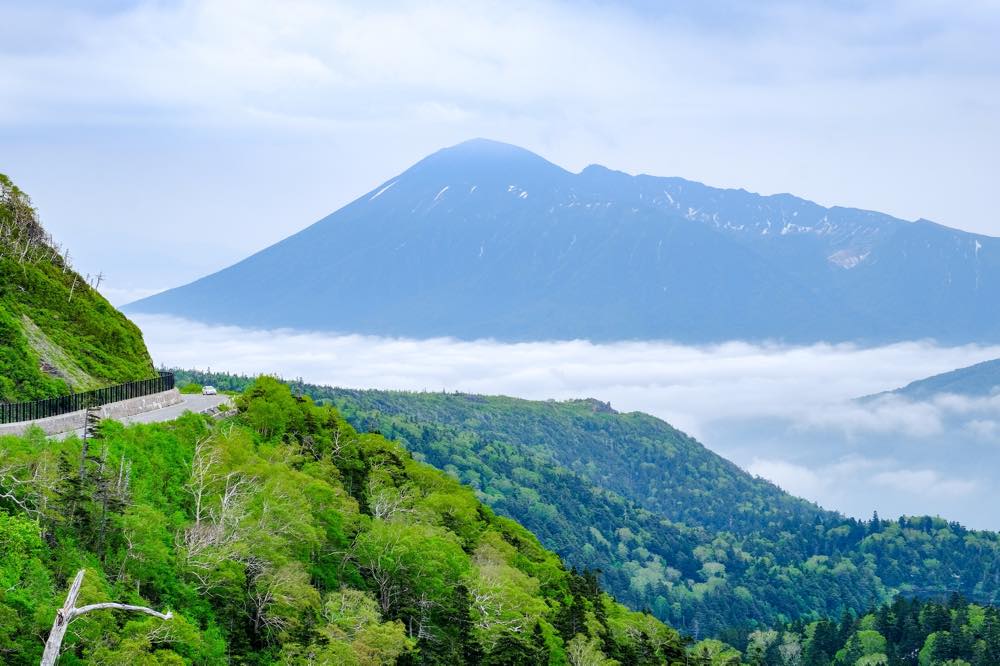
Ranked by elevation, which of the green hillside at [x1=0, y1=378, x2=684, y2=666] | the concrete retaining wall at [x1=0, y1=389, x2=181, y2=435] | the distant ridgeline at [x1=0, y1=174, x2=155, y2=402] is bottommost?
the green hillside at [x1=0, y1=378, x2=684, y2=666]

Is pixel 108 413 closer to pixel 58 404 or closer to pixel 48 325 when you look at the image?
pixel 58 404

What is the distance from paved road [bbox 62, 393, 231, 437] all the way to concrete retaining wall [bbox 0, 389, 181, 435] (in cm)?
42

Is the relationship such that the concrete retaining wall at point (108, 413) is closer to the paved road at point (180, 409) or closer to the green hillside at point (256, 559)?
the paved road at point (180, 409)

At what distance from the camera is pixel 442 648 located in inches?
2205

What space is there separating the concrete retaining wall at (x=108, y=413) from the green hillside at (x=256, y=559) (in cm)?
→ 315

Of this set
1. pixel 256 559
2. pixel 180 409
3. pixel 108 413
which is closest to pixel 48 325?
pixel 180 409

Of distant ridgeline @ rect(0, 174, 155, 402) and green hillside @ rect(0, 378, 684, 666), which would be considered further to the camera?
distant ridgeline @ rect(0, 174, 155, 402)

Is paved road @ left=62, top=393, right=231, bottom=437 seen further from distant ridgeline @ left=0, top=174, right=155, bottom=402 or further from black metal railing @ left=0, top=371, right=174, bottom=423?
distant ridgeline @ left=0, top=174, right=155, bottom=402

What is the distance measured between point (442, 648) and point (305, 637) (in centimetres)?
999

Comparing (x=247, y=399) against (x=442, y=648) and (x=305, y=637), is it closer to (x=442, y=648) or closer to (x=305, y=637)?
(x=442, y=648)

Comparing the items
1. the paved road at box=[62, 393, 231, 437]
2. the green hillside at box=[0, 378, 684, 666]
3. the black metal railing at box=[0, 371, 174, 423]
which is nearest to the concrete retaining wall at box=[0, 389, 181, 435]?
the paved road at box=[62, 393, 231, 437]

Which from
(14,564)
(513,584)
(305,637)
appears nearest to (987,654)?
(513,584)

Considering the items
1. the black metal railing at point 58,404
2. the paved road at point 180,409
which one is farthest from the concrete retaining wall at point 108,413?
the black metal railing at point 58,404

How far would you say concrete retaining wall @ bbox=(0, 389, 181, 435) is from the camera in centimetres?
5538
